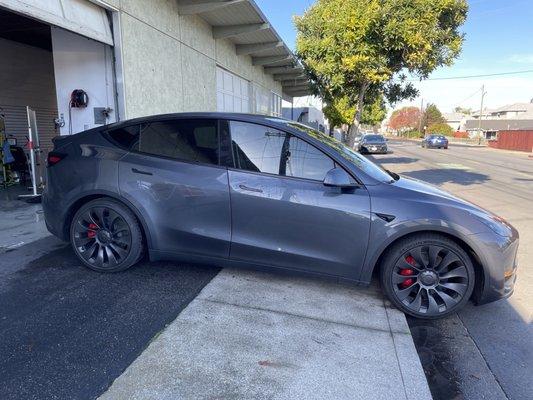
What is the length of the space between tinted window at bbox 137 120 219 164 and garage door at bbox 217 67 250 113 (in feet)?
26.9

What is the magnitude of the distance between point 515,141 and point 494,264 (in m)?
43.8

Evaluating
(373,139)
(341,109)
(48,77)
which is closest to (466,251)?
(341,109)

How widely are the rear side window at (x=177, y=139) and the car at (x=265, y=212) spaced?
11mm

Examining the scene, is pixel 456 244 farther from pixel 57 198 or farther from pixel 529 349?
pixel 57 198

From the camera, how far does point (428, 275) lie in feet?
10.7

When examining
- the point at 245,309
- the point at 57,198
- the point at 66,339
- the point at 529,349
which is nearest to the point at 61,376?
the point at 66,339

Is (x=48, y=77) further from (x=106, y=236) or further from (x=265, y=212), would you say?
(x=265, y=212)

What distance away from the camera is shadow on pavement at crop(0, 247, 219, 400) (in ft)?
7.74

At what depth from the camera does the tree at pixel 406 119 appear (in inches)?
4003

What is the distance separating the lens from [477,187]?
37.9 ft

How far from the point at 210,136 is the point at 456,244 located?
245 centimetres

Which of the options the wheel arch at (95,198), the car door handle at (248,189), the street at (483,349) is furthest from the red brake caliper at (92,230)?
the street at (483,349)

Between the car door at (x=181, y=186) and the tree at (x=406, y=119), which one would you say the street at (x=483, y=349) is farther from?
the tree at (x=406, y=119)

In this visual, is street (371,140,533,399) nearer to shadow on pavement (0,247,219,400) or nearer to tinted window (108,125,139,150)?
shadow on pavement (0,247,219,400)
